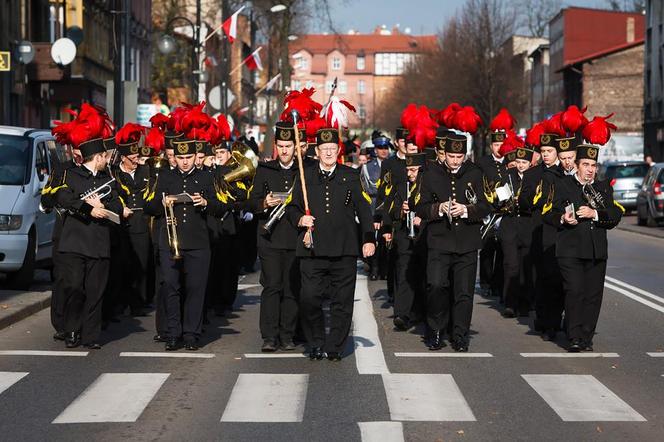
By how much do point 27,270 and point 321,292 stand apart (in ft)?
21.7

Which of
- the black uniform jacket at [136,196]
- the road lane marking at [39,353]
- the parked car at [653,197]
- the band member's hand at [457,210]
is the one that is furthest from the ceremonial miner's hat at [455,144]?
the parked car at [653,197]

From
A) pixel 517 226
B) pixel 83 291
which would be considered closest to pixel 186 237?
pixel 83 291

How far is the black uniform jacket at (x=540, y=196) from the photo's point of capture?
1285cm

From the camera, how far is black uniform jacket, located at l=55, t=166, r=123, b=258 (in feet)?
41.4

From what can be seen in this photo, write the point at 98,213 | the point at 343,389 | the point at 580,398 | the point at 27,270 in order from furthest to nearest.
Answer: the point at 27,270 → the point at 98,213 → the point at 343,389 → the point at 580,398

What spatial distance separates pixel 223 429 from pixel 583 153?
5.11 m

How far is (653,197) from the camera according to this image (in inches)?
1532

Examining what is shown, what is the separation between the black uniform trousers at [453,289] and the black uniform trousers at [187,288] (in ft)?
6.22

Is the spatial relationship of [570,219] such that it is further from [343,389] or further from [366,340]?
[343,389]

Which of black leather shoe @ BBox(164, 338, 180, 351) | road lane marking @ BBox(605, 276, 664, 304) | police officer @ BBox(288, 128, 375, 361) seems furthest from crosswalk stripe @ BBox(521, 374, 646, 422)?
road lane marking @ BBox(605, 276, 664, 304)

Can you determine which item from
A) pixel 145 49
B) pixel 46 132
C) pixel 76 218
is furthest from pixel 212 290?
pixel 145 49

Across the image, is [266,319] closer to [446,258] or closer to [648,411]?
[446,258]

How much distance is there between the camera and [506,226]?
52.7 feet

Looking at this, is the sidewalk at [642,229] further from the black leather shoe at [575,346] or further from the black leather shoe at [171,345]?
the black leather shoe at [171,345]
